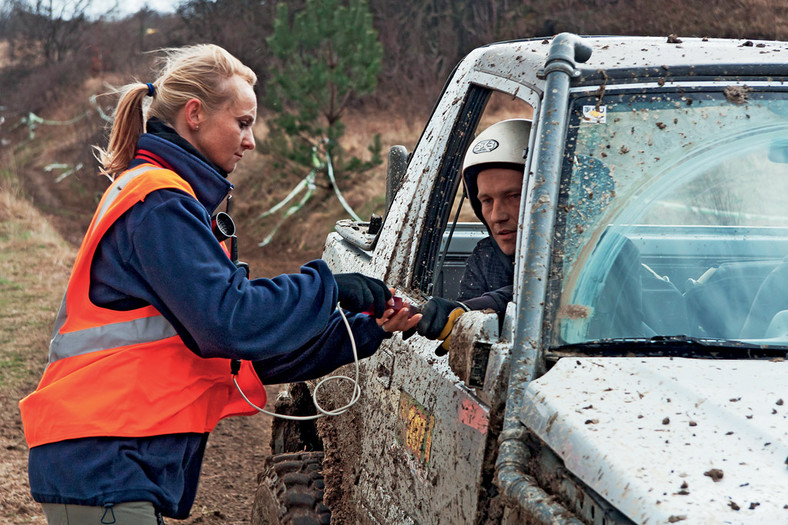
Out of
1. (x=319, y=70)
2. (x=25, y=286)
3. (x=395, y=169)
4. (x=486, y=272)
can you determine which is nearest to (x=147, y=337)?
(x=486, y=272)

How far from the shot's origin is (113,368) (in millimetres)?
2150

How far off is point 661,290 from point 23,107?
38.0m

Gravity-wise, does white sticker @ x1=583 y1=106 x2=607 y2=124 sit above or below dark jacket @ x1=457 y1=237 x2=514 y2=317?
above

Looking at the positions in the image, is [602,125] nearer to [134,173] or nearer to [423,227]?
[423,227]

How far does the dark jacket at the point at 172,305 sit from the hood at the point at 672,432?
652 millimetres

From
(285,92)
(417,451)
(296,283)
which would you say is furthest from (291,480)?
(285,92)

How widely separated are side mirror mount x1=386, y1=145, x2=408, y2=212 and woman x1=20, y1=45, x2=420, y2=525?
109 centimetres

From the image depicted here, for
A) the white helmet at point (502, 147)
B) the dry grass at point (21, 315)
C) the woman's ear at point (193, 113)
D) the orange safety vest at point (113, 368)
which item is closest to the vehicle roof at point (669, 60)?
the white helmet at point (502, 147)

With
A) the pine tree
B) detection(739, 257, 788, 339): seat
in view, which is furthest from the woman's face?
the pine tree

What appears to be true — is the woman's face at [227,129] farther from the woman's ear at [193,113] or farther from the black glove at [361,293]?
the black glove at [361,293]

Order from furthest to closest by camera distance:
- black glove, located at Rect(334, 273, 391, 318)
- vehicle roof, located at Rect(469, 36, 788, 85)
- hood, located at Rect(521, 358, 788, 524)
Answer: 1. black glove, located at Rect(334, 273, 391, 318)
2. vehicle roof, located at Rect(469, 36, 788, 85)
3. hood, located at Rect(521, 358, 788, 524)

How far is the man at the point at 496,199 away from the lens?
9.59 ft

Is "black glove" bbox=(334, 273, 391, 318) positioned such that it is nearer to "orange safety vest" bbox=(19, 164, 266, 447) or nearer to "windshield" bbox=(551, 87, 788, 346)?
"orange safety vest" bbox=(19, 164, 266, 447)

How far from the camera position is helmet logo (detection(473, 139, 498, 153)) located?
2.96 metres
